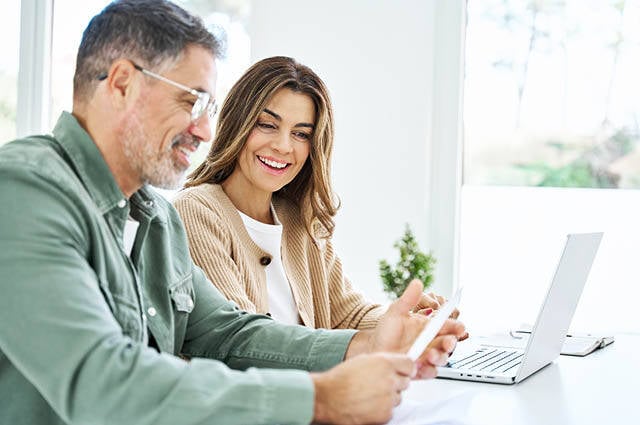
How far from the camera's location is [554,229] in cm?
388

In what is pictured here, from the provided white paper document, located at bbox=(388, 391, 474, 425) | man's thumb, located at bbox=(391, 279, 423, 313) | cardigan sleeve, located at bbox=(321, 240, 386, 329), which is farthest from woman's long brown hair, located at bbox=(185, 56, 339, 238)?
white paper document, located at bbox=(388, 391, 474, 425)

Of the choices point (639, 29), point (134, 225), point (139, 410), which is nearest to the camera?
point (139, 410)

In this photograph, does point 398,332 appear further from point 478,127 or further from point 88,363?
point 478,127

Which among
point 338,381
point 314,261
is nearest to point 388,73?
point 314,261

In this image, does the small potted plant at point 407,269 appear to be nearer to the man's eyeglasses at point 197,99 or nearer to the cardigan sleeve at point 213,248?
the cardigan sleeve at point 213,248

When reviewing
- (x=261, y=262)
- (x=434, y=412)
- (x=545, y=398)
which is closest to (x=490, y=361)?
(x=545, y=398)

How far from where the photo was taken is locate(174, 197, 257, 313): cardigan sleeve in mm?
2137

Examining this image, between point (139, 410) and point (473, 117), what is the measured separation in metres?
3.08

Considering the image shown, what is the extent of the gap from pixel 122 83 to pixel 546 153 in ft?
9.08

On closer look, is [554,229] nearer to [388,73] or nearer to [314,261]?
[388,73]

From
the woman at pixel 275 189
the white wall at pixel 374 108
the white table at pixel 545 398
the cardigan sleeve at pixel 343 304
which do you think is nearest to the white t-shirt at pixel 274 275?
the woman at pixel 275 189

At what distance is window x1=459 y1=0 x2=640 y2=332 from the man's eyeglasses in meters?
2.54

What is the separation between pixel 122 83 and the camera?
147 centimetres

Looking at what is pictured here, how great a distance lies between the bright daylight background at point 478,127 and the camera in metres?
3.79
